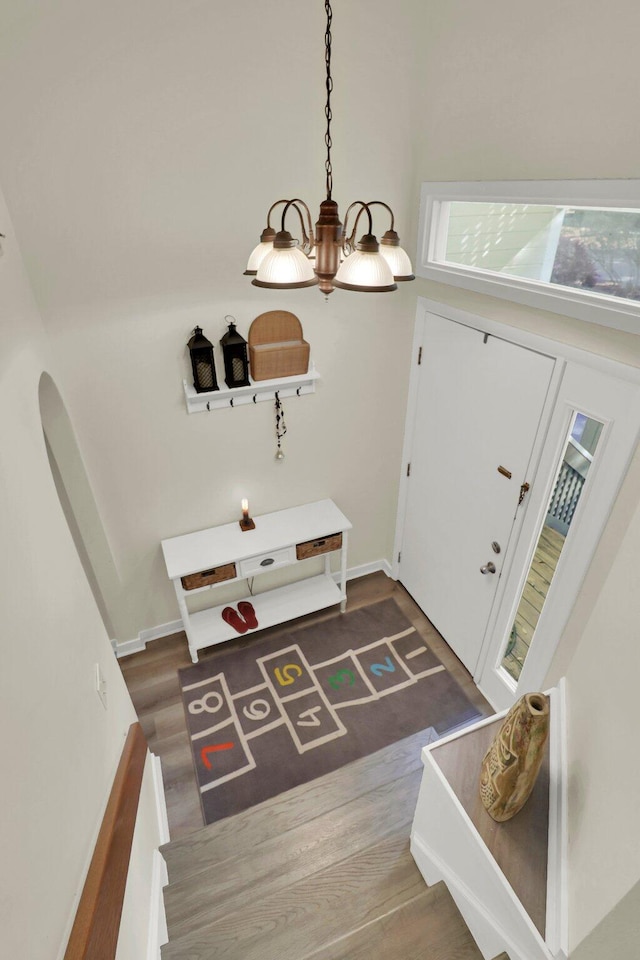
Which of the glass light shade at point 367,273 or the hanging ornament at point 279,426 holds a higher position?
the glass light shade at point 367,273

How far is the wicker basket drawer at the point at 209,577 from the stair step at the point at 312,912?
160 cm

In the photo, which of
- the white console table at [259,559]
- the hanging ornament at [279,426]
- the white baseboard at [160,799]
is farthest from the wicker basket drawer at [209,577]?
the white baseboard at [160,799]

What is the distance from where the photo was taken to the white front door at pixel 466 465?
2.45 m

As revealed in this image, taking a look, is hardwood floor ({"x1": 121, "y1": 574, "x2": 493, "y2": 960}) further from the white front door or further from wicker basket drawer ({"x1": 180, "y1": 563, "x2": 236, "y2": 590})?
the white front door

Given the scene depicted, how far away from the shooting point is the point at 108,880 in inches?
54.1

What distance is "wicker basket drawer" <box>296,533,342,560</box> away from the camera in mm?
3332

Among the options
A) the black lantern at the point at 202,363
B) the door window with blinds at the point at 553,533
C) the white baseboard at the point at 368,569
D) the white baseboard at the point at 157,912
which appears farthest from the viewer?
the white baseboard at the point at 368,569

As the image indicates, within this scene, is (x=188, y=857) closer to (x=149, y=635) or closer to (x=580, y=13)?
(x=149, y=635)

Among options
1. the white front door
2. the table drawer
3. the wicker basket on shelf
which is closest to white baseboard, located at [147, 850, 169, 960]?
the table drawer

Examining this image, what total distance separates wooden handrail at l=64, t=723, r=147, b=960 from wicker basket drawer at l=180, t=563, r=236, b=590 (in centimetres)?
126

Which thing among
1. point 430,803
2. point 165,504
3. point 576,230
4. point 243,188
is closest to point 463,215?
point 576,230

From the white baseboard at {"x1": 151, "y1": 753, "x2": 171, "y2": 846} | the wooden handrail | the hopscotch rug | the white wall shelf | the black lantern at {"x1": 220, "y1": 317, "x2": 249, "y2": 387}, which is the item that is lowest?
the hopscotch rug

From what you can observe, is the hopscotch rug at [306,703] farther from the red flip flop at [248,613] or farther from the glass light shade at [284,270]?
the glass light shade at [284,270]

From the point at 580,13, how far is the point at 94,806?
324cm
